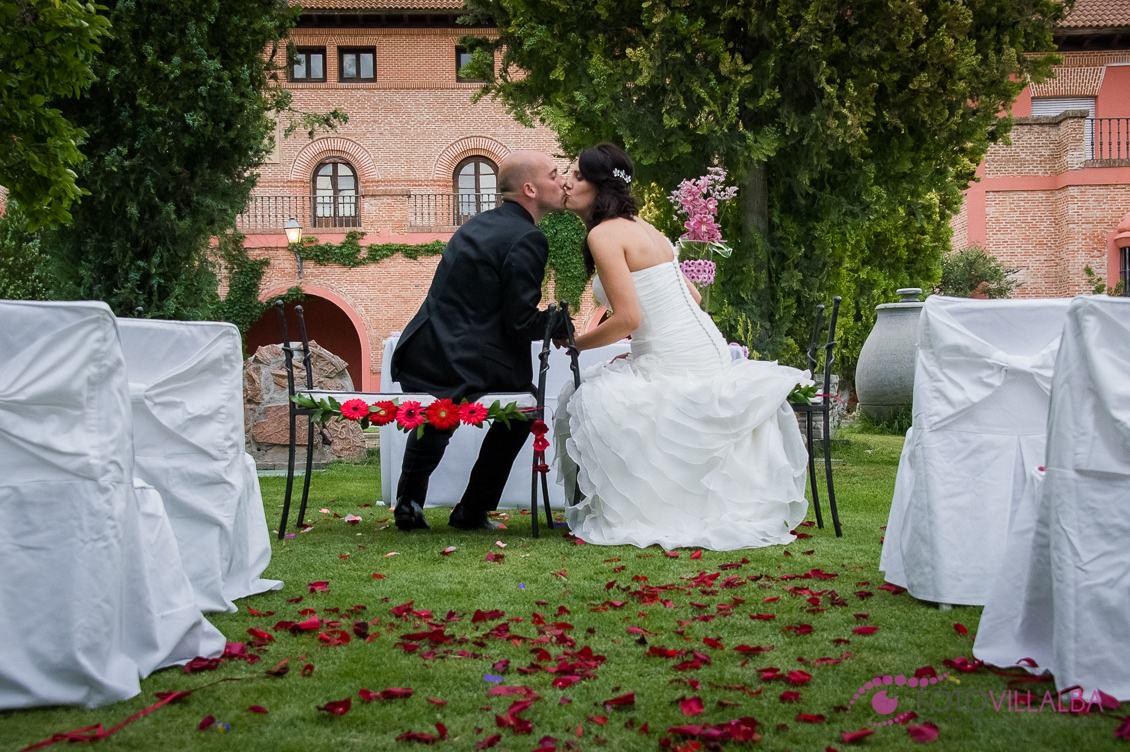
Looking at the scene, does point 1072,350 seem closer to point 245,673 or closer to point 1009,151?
point 245,673

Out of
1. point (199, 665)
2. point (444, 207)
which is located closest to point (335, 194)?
point (444, 207)

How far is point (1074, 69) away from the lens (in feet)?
70.0

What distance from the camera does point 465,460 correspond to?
5293mm

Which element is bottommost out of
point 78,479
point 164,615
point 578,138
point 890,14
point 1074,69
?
point 164,615

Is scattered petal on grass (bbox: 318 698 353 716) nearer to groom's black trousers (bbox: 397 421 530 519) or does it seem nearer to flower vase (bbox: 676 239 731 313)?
groom's black trousers (bbox: 397 421 530 519)

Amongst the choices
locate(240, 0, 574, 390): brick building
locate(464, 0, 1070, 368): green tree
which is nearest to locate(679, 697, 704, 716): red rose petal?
locate(464, 0, 1070, 368): green tree

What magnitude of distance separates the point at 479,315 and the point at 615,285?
64 cm

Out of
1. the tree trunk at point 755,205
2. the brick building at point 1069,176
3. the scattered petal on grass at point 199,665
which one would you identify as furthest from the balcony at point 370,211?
the scattered petal on grass at point 199,665

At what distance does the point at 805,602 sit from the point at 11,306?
7.41 feet

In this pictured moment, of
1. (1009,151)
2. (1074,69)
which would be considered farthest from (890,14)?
(1074,69)

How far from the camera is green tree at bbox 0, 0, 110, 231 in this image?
6.27 metres

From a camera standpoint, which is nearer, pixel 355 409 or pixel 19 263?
pixel 355 409

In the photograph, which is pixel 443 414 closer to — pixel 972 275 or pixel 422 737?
pixel 422 737

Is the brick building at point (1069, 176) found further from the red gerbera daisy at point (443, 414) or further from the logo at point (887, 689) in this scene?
the logo at point (887, 689)
